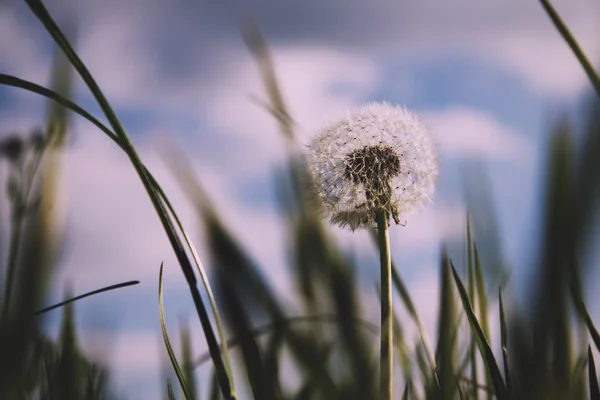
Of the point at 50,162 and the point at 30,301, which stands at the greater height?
the point at 50,162

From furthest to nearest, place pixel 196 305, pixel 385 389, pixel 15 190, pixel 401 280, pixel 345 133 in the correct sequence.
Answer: pixel 345 133
pixel 15 190
pixel 401 280
pixel 385 389
pixel 196 305

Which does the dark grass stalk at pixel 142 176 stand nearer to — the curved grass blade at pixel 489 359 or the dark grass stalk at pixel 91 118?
the dark grass stalk at pixel 91 118

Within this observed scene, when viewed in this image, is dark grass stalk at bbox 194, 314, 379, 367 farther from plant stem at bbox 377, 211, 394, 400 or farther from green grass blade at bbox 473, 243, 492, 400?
green grass blade at bbox 473, 243, 492, 400

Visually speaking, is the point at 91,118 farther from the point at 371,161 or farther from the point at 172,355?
the point at 371,161

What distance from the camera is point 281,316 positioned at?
0.40 metres

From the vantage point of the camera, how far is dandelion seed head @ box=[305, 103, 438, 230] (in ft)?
4.68

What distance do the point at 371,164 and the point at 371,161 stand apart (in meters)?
0.01

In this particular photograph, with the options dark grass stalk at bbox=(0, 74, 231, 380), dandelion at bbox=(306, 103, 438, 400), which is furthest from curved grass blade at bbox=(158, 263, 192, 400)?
dandelion at bbox=(306, 103, 438, 400)

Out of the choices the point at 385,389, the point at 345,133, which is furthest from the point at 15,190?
the point at 385,389

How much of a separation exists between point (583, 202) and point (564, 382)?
15cm

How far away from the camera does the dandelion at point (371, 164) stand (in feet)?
4.59

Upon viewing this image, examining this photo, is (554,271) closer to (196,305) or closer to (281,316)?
(281,316)

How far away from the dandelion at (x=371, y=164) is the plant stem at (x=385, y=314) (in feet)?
0.48

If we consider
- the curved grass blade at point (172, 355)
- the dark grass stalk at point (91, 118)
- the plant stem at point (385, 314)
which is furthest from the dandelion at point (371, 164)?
the dark grass stalk at point (91, 118)
